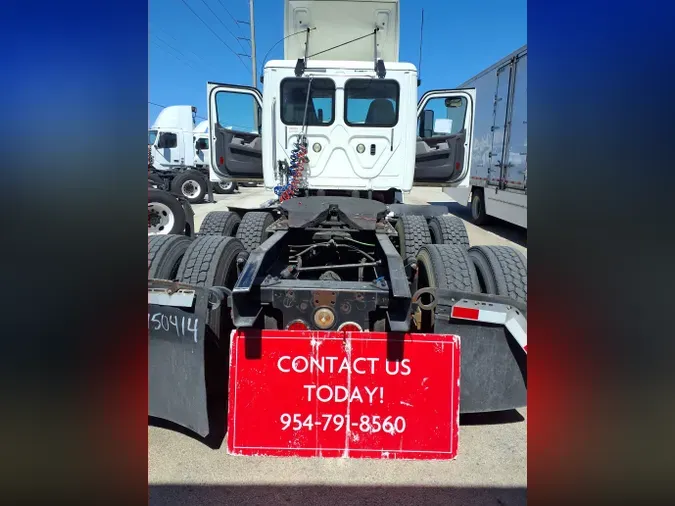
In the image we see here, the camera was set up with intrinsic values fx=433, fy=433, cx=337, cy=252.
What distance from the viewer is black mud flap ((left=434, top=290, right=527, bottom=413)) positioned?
7.70 ft

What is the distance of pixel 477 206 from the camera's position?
41.8 ft

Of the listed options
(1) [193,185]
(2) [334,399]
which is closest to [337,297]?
(2) [334,399]

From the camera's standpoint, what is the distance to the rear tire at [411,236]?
165 inches

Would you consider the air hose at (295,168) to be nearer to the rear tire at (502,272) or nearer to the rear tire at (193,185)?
the rear tire at (502,272)

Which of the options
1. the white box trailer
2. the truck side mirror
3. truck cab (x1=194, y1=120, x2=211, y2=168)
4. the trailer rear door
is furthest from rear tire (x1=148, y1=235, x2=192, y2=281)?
truck cab (x1=194, y1=120, x2=211, y2=168)

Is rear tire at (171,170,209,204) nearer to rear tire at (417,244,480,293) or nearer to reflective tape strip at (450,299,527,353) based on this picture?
rear tire at (417,244,480,293)

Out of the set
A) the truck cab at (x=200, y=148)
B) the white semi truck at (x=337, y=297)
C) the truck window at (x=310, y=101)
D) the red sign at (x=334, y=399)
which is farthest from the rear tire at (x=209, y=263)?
the truck cab at (x=200, y=148)

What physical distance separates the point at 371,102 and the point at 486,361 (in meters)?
3.29

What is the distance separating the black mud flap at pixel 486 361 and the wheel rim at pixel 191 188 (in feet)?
49.5

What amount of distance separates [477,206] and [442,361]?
451 inches

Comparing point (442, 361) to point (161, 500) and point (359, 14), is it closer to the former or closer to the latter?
point (161, 500)
